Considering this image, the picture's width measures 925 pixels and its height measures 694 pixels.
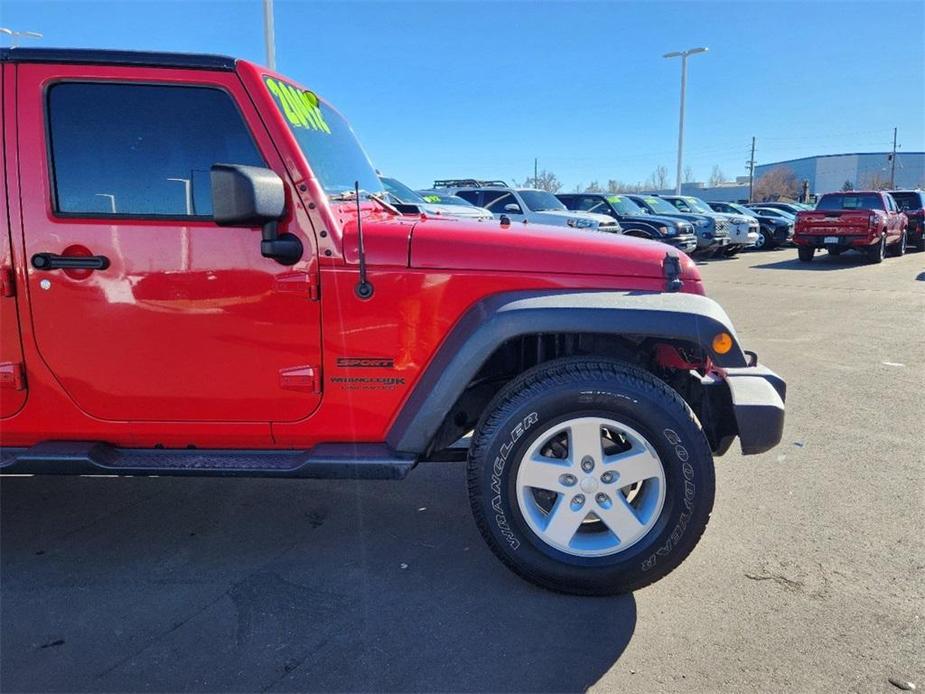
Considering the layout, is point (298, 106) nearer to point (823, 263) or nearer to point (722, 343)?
point (722, 343)

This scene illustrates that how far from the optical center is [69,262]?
263cm

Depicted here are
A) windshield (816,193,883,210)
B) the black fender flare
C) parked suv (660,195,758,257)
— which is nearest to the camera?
the black fender flare

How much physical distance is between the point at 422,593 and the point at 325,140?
6.95 ft

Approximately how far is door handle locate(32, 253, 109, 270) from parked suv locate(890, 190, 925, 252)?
22.9m

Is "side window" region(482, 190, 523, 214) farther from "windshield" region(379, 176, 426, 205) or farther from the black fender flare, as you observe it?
the black fender flare

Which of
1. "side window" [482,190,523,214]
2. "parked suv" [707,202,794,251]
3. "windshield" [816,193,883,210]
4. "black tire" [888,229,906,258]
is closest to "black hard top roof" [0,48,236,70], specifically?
"side window" [482,190,523,214]

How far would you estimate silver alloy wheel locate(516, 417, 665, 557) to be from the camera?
103 inches

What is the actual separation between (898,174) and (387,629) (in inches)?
5051

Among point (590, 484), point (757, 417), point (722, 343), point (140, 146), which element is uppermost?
point (140, 146)

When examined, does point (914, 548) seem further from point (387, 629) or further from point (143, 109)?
point (143, 109)

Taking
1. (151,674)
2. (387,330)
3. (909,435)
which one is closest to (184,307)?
(387,330)

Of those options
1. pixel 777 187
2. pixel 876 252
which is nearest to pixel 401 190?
pixel 876 252

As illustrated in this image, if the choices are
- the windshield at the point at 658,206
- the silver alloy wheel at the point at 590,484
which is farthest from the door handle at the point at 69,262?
the windshield at the point at 658,206

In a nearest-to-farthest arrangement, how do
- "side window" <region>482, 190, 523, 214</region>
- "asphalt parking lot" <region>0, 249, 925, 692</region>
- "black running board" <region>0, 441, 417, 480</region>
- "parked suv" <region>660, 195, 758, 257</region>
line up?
"asphalt parking lot" <region>0, 249, 925, 692</region> → "black running board" <region>0, 441, 417, 480</region> → "side window" <region>482, 190, 523, 214</region> → "parked suv" <region>660, 195, 758, 257</region>
